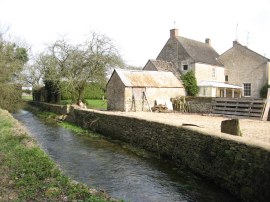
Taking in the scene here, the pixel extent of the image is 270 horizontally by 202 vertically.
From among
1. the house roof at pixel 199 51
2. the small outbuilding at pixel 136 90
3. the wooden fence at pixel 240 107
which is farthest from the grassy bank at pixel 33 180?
the house roof at pixel 199 51

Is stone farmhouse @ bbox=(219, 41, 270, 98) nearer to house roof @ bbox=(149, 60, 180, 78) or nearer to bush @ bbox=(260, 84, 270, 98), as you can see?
bush @ bbox=(260, 84, 270, 98)

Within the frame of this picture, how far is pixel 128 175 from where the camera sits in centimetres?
1177

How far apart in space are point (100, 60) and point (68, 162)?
21356 millimetres

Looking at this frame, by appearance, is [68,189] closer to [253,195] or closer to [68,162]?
[253,195]

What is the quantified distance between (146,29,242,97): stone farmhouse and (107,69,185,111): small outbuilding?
6.23 m

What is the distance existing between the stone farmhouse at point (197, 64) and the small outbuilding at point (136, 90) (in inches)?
245

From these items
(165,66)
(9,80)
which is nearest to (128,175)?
(9,80)

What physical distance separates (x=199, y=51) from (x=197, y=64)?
4.98 m

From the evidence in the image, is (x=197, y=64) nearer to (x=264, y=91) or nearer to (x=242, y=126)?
(x=264, y=91)

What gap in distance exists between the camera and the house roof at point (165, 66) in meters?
39.0

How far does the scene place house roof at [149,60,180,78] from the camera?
1535 inches

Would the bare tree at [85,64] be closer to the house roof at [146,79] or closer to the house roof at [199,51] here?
the house roof at [146,79]

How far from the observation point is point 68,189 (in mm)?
7805

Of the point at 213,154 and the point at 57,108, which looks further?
the point at 57,108
